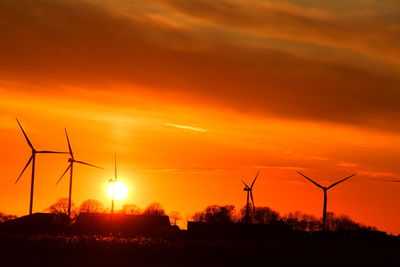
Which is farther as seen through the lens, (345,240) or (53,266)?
(345,240)

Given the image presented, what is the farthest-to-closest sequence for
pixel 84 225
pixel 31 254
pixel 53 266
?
1. pixel 84 225
2. pixel 31 254
3. pixel 53 266

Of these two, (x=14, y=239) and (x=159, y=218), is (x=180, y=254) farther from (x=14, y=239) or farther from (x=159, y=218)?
(x=159, y=218)

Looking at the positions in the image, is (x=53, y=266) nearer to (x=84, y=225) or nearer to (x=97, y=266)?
(x=97, y=266)

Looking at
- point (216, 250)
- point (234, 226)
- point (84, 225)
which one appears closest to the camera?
point (216, 250)

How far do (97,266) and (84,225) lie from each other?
3385 inches

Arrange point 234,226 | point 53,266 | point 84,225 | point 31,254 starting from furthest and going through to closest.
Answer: point 234,226, point 84,225, point 31,254, point 53,266

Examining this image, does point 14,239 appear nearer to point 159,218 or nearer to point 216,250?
point 216,250

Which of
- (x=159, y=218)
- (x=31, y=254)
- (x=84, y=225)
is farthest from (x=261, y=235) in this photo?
(x=31, y=254)

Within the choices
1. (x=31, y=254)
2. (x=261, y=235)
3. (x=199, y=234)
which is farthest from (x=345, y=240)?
(x=31, y=254)

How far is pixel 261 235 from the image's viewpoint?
17250cm

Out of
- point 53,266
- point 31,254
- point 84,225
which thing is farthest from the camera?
point 84,225

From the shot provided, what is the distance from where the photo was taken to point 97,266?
80.0m

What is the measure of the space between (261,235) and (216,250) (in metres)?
75.3

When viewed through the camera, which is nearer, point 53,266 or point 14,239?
point 53,266
